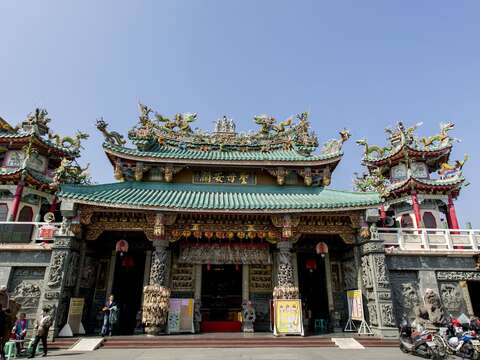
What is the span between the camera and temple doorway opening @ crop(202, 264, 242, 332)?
45.1ft

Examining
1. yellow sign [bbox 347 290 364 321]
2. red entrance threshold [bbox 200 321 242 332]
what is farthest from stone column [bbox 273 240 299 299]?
red entrance threshold [bbox 200 321 242 332]

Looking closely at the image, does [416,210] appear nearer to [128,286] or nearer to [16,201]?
[128,286]

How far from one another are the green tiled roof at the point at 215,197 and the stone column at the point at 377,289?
1.88 meters

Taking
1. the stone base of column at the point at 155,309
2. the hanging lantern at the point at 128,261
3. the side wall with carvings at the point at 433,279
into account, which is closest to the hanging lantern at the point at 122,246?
the hanging lantern at the point at 128,261

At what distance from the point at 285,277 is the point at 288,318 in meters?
1.46

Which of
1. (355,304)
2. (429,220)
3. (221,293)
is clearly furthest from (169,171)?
(429,220)

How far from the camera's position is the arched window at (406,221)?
20.1 metres

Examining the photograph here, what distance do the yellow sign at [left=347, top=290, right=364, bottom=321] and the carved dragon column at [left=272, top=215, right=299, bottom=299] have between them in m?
2.49

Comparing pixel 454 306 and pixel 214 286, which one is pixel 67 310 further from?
pixel 454 306

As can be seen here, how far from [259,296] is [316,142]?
8498 millimetres

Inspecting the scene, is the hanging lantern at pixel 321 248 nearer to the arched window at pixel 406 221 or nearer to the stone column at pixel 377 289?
the stone column at pixel 377 289

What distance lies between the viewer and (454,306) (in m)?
11.2

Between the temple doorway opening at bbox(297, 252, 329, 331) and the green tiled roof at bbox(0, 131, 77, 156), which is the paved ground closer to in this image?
the temple doorway opening at bbox(297, 252, 329, 331)

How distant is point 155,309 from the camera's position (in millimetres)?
10352
